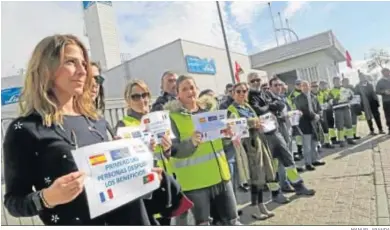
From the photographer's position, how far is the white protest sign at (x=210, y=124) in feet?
7.06

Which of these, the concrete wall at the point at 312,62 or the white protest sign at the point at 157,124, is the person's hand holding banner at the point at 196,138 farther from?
the concrete wall at the point at 312,62

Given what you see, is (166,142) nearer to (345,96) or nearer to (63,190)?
(63,190)

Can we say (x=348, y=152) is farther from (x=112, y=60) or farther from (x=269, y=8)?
(x=112, y=60)

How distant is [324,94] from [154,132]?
5.04 m

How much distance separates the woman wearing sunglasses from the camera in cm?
303

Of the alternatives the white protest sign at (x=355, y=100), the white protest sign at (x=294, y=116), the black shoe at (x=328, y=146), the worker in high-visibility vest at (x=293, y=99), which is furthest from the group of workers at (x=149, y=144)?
the white protest sign at (x=355, y=100)

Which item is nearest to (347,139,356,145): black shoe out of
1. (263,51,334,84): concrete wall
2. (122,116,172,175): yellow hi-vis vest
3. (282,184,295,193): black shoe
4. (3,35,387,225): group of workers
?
(263,51,334,84): concrete wall

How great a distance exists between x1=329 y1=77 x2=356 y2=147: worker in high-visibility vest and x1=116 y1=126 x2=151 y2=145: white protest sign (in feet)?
16.5

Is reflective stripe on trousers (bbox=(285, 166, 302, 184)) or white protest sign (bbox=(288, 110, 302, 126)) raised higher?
white protest sign (bbox=(288, 110, 302, 126))

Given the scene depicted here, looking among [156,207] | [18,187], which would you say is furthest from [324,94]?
[18,187]

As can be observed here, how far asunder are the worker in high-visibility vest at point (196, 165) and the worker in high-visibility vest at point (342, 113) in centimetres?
446

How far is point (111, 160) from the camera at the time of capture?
4.39 ft

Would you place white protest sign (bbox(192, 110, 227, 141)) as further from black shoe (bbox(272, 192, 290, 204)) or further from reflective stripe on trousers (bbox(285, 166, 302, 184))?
reflective stripe on trousers (bbox(285, 166, 302, 184))

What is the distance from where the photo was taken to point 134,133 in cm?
172
